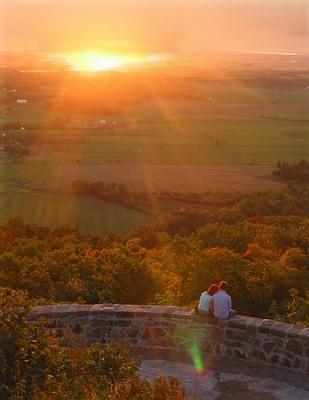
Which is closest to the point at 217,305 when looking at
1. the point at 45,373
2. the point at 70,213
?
the point at 45,373

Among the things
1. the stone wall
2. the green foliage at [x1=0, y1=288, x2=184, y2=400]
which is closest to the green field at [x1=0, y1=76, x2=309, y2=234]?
the stone wall

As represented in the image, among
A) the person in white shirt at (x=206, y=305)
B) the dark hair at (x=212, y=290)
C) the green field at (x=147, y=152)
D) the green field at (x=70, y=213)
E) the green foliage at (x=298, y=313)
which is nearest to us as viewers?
the person in white shirt at (x=206, y=305)

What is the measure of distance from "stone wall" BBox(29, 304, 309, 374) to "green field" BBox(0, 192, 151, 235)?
31290 millimetres

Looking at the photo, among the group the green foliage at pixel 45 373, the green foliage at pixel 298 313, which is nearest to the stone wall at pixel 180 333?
the green foliage at pixel 298 313

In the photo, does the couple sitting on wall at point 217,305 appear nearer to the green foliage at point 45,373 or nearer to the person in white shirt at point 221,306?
the person in white shirt at point 221,306

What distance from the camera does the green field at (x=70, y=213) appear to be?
139 ft

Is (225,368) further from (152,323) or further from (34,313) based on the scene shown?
(34,313)

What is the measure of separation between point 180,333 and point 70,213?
122 feet

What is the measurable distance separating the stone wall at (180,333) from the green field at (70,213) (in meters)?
31.3

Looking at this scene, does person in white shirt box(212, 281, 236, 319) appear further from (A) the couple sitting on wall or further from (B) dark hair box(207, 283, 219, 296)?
(B) dark hair box(207, 283, 219, 296)

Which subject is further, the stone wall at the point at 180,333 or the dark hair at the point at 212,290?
the dark hair at the point at 212,290

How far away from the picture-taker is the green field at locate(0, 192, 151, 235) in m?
42.2

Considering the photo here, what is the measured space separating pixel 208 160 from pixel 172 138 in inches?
534

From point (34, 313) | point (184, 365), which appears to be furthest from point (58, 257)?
point (184, 365)
